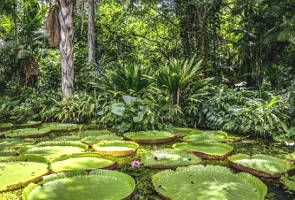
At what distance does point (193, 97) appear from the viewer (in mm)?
4461

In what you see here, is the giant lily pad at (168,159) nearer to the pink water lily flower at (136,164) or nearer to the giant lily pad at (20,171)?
the pink water lily flower at (136,164)

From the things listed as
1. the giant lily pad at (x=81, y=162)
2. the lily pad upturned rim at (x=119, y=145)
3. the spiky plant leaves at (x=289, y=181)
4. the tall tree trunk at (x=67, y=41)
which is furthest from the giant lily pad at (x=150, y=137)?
the tall tree trunk at (x=67, y=41)

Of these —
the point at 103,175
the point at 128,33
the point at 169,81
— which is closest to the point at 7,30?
the point at 128,33

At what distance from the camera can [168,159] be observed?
230 centimetres

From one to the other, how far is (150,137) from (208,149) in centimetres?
89

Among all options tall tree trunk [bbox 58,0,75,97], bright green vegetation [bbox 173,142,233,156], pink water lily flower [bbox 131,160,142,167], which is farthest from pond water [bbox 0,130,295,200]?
tall tree trunk [bbox 58,0,75,97]

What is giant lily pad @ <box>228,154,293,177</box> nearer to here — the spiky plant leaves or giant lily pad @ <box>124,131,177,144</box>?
the spiky plant leaves

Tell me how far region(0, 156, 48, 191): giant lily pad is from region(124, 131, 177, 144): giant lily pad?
1331 millimetres

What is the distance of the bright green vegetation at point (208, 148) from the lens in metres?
2.57

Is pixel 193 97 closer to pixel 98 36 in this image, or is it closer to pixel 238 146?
pixel 238 146

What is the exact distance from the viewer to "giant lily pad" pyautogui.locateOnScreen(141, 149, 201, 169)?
7.17ft

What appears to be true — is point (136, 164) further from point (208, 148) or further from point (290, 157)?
point (290, 157)

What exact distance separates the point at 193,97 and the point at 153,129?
1162 millimetres

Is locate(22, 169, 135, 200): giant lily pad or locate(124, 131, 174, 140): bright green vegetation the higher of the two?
locate(124, 131, 174, 140): bright green vegetation
